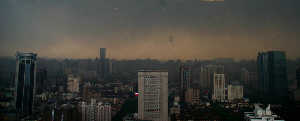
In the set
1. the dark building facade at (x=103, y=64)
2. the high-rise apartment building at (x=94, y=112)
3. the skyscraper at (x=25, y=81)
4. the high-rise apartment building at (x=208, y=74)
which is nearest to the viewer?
the skyscraper at (x=25, y=81)

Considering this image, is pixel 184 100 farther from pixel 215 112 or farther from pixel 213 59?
pixel 213 59

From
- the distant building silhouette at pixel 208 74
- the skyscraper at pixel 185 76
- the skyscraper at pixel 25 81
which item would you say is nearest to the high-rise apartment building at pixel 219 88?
the distant building silhouette at pixel 208 74

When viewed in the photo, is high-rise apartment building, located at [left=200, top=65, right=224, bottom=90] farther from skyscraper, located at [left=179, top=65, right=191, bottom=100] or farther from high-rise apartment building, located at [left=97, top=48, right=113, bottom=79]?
high-rise apartment building, located at [left=97, top=48, right=113, bottom=79]

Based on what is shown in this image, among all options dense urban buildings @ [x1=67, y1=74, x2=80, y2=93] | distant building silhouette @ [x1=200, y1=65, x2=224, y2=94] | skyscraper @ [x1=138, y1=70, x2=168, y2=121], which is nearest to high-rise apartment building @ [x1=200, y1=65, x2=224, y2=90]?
distant building silhouette @ [x1=200, y1=65, x2=224, y2=94]

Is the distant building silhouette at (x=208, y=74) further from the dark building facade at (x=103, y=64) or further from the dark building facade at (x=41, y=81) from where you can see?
the dark building facade at (x=41, y=81)

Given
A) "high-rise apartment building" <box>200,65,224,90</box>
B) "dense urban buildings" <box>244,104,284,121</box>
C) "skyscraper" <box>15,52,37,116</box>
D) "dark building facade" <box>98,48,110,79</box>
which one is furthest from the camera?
"dark building facade" <box>98,48,110,79</box>

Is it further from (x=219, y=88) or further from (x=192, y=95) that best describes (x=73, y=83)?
(x=219, y=88)

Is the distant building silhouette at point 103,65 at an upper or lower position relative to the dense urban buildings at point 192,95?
upper
